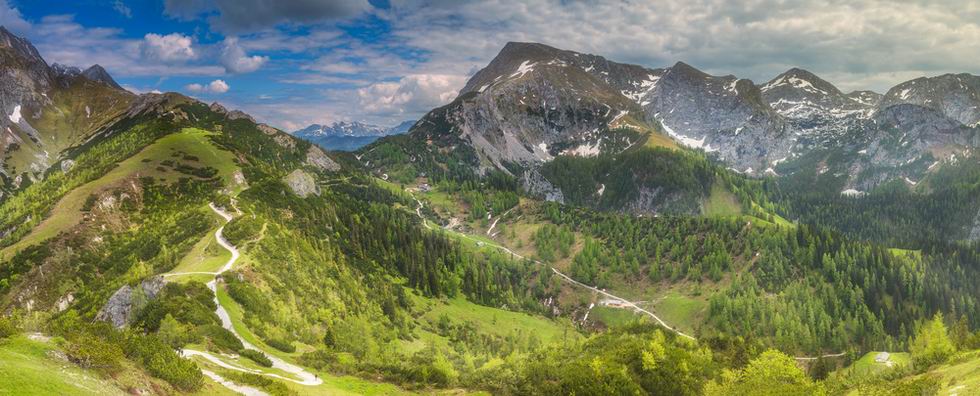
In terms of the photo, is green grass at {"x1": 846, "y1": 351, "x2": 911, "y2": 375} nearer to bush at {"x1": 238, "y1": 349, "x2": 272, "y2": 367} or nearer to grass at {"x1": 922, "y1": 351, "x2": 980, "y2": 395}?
grass at {"x1": 922, "y1": 351, "x2": 980, "y2": 395}

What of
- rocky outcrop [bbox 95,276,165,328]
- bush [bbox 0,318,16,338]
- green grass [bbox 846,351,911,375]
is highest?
bush [bbox 0,318,16,338]

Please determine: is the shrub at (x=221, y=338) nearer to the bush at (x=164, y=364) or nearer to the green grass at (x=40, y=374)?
the bush at (x=164, y=364)

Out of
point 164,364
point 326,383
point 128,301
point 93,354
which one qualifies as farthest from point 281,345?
point 93,354

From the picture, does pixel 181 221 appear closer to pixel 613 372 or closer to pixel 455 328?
pixel 455 328

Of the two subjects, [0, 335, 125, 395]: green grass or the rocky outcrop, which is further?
the rocky outcrop

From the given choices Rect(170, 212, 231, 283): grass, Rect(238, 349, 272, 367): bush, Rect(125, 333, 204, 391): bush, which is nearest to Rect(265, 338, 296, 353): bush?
Rect(238, 349, 272, 367): bush

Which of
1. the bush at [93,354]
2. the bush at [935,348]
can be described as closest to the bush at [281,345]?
the bush at [93,354]
